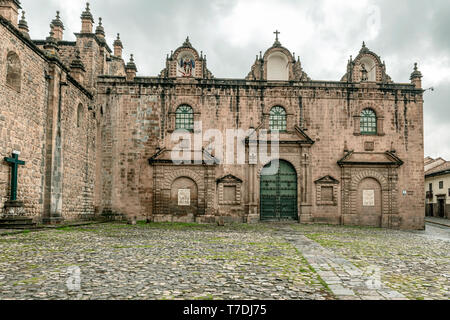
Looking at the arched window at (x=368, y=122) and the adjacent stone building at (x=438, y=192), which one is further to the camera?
the adjacent stone building at (x=438, y=192)

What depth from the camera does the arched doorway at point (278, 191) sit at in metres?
22.1

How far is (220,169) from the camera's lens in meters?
22.1

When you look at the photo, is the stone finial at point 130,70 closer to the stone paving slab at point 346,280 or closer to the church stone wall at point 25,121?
the church stone wall at point 25,121

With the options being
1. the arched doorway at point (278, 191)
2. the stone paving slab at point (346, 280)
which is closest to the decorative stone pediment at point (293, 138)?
the arched doorway at point (278, 191)

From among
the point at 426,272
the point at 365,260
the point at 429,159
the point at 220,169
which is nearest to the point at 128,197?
the point at 220,169

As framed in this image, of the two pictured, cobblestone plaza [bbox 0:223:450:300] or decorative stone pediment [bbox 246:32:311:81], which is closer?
cobblestone plaza [bbox 0:223:450:300]

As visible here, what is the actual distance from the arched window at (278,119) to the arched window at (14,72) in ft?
44.6

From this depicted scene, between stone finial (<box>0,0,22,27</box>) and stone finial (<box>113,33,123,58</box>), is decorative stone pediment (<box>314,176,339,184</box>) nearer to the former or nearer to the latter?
stone finial (<box>113,33,123,58</box>)

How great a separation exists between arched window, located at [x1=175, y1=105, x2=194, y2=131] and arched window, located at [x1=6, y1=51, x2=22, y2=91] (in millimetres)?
10029

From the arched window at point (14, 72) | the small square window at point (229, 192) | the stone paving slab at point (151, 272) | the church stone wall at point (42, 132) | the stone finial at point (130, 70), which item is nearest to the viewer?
the stone paving slab at point (151, 272)

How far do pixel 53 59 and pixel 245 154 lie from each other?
11.2m

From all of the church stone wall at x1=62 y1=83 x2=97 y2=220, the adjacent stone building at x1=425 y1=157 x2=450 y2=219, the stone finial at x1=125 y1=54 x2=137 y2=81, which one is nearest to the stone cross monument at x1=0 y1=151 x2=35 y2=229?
the church stone wall at x1=62 y1=83 x2=97 y2=220

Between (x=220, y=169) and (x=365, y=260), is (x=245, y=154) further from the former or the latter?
(x=365, y=260)

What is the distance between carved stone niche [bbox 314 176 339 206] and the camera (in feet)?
72.2
